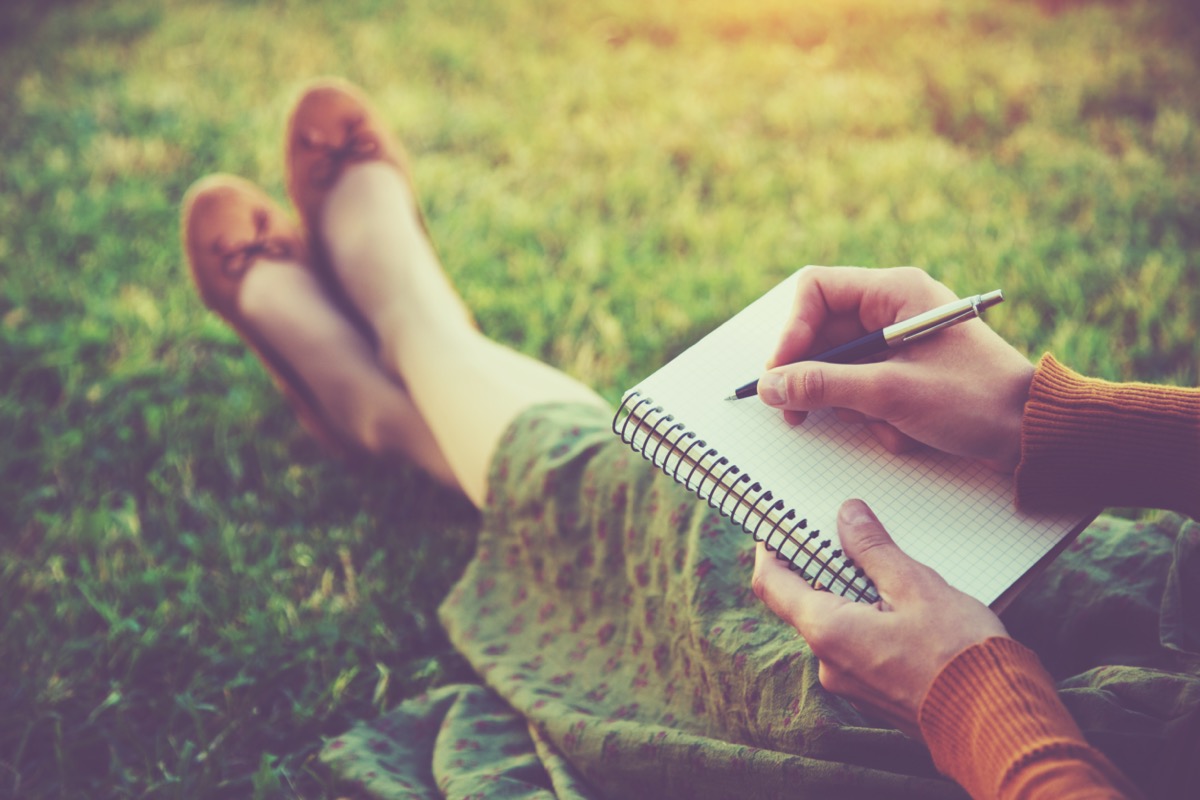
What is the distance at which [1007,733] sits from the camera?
700 mm

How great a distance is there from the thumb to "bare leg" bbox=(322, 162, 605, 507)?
1.55 ft

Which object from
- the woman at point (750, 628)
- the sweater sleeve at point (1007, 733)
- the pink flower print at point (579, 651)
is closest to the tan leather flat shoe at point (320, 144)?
the woman at point (750, 628)

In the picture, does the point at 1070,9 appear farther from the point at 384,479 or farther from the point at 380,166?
the point at 384,479

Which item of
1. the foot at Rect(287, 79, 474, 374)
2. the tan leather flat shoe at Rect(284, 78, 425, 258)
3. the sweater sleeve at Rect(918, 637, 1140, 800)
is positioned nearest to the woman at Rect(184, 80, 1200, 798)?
the sweater sleeve at Rect(918, 637, 1140, 800)

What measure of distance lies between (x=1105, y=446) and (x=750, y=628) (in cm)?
39

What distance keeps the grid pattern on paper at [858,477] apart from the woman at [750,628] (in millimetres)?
29

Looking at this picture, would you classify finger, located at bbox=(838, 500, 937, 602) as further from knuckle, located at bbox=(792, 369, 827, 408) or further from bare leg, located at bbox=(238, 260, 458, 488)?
bare leg, located at bbox=(238, 260, 458, 488)

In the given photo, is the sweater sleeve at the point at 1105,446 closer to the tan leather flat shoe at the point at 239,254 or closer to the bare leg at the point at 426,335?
the bare leg at the point at 426,335

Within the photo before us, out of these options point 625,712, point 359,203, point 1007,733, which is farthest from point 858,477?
point 359,203

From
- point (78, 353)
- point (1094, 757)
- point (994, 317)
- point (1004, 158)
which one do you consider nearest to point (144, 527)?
point (78, 353)

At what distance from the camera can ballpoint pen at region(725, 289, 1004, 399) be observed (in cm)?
86

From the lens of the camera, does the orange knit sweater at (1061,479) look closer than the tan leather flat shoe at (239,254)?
Yes

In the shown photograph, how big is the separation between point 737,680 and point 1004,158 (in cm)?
184

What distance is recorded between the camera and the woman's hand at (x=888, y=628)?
749 millimetres
